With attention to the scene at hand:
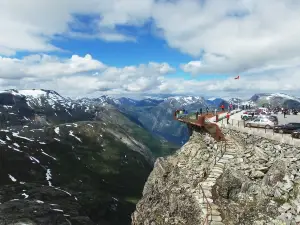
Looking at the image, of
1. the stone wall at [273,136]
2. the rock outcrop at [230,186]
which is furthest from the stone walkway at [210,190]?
the stone wall at [273,136]

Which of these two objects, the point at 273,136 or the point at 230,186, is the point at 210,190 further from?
the point at 273,136

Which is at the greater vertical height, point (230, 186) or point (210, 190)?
point (230, 186)

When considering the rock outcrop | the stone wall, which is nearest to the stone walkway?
the rock outcrop

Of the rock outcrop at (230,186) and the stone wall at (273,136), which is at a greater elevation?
the stone wall at (273,136)

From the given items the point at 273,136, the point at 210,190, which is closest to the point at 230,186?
the point at 210,190

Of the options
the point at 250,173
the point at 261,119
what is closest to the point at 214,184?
the point at 250,173

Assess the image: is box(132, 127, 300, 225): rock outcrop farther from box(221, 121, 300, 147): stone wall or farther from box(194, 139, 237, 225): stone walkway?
box(221, 121, 300, 147): stone wall

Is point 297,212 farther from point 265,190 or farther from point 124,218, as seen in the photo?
point 124,218

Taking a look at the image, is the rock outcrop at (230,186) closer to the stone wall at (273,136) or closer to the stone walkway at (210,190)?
the stone walkway at (210,190)
